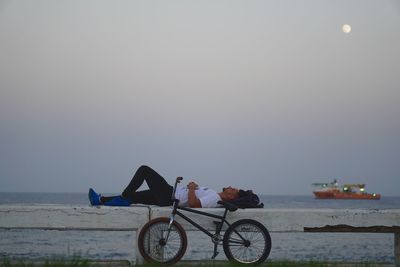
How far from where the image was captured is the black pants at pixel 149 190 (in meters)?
8.65

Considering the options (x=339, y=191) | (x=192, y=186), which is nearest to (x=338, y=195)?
(x=339, y=191)

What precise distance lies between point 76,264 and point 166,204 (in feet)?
7.80

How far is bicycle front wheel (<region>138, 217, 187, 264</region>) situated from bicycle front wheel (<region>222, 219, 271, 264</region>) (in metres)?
0.59

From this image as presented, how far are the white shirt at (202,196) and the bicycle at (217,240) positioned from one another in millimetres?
566

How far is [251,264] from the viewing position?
767 centimetres

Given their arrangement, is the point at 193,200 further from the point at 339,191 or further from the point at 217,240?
the point at 339,191

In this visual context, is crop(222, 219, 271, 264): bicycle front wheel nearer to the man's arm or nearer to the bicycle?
the bicycle

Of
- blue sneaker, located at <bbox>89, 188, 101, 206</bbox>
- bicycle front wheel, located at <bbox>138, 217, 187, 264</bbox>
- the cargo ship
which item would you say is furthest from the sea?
the cargo ship

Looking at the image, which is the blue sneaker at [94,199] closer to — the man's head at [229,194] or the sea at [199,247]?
the man's head at [229,194]

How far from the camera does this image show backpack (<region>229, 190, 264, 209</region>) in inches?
324

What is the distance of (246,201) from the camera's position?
8.29m

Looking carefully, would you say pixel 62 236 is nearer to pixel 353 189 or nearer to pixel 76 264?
pixel 76 264

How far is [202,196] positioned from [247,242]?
42.6 inches

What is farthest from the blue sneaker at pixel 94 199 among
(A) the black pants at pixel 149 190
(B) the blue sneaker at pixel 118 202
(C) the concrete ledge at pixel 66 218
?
(C) the concrete ledge at pixel 66 218
